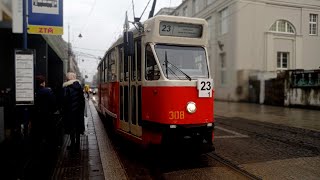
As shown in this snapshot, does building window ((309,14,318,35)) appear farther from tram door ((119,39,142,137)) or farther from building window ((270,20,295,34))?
tram door ((119,39,142,137))

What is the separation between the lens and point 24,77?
6664mm

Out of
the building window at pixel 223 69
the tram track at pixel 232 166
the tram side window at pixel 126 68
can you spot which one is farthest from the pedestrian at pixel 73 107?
the building window at pixel 223 69

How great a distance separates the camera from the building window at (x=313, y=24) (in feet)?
125

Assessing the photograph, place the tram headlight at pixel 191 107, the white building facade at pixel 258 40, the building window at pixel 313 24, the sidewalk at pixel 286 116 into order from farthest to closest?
the building window at pixel 313 24, the white building facade at pixel 258 40, the sidewalk at pixel 286 116, the tram headlight at pixel 191 107

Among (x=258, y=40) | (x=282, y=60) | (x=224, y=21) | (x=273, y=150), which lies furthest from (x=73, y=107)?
(x=282, y=60)

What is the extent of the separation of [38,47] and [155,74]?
4.09 metres

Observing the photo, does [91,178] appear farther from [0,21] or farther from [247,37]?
[247,37]

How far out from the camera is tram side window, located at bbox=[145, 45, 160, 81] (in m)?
7.71

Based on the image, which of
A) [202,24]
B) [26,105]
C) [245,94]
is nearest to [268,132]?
[202,24]

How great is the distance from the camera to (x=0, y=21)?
8.01 m

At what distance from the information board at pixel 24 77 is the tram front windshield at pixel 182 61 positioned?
2.59 meters

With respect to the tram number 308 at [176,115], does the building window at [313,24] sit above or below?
above

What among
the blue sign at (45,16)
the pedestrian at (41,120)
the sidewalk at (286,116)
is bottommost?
the sidewalk at (286,116)

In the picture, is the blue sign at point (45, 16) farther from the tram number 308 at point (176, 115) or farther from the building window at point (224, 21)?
the building window at point (224, 21)
